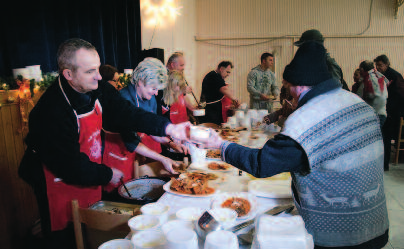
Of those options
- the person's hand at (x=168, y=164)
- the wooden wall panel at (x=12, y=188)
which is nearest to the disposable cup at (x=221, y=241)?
the person's hand at (x=168, y=164)

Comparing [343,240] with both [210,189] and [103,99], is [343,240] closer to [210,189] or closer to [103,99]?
[210,189]

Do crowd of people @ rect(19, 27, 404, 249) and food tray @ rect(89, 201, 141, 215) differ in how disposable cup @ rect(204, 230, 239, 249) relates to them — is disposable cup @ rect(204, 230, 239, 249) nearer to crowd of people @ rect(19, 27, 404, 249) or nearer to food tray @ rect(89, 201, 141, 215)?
crowd of people @ rect(19, 27, 404, 249)

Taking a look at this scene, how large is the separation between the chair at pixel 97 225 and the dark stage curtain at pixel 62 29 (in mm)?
1904

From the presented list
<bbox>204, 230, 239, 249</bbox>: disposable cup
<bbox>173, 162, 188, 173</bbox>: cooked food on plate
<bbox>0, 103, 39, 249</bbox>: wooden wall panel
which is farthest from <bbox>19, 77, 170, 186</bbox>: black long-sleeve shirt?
<bbox>0, 103, 39, 249</bbox>: wooden wall panel

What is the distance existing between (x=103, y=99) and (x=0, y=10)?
59.9 inches

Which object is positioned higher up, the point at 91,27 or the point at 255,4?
the point at 255,4

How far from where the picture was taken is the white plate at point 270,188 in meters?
1.60

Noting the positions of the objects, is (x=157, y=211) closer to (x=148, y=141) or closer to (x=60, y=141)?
(x=60, y=141)

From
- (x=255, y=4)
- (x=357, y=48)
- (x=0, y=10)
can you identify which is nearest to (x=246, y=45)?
(x=255, y=4)

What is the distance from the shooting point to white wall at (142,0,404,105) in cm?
849

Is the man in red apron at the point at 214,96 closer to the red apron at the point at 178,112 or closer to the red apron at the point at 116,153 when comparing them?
the red apron at the point at 178,112

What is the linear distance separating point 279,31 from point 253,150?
824cm

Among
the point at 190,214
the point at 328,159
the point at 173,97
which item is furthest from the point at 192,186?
the point at 173,97

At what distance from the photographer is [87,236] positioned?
1.51m
